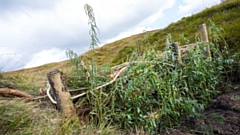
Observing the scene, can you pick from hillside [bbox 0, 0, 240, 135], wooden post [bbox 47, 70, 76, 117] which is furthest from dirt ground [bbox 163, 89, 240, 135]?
wooden post [bbox 47, 70, 76, 117]

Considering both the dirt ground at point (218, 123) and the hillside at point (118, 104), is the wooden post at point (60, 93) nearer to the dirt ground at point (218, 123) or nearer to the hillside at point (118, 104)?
the hillside at point (118, 104)

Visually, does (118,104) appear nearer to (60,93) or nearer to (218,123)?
(60,93)

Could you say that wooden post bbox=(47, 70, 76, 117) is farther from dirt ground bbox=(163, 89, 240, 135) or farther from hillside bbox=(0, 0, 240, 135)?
dirt ground bbox=(163, 89, 240, 135)

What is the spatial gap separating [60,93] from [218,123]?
6.65ft

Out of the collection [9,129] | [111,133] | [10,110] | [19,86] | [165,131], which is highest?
[19,86]

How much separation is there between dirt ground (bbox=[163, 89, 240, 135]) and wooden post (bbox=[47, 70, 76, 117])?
50.0 inches

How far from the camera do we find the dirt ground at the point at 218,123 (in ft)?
8.29

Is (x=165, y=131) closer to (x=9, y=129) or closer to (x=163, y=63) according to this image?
(x=163, y=63)

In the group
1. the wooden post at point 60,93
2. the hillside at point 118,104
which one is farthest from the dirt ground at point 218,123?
the wooden post at point 60,93

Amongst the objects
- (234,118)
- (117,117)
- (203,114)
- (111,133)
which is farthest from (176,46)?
→ (111,133)

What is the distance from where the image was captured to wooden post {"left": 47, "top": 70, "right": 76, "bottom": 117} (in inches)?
97.1

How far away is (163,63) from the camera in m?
3.45

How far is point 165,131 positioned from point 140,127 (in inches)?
12.9

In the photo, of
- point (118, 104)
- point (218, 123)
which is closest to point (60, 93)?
point (118, 104)
